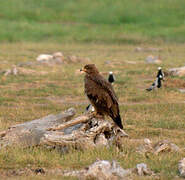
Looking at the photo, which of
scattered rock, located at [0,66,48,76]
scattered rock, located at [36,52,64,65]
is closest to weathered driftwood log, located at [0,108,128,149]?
scattered rock, located at [0,66,48,76]

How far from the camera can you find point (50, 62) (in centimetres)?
2419

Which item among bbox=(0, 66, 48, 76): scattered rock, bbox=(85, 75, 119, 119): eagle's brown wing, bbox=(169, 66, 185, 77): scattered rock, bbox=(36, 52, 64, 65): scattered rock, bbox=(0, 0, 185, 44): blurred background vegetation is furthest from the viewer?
bbox=(0, 0, 185, 44): blurred background vegetation

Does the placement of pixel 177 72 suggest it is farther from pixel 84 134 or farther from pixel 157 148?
pixel 84 134

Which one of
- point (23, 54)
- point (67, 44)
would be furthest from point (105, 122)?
point (67, 44)

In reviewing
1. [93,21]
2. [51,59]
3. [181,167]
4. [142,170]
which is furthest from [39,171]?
[93,21]

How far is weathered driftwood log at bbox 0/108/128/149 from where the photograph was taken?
8234 millimetres

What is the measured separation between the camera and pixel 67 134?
8.39 m

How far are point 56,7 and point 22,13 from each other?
4099mm

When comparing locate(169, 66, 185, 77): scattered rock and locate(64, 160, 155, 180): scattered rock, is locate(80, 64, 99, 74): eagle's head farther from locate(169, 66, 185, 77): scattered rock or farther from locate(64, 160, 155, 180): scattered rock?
locate(169, 66, 185, 77): scattered rock

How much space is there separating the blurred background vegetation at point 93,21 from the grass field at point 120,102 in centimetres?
971

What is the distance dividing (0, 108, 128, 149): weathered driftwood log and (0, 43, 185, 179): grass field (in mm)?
185

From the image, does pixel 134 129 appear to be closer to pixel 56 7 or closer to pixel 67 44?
pixel 67 44

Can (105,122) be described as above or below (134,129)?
above

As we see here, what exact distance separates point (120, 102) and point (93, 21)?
94.8ft
